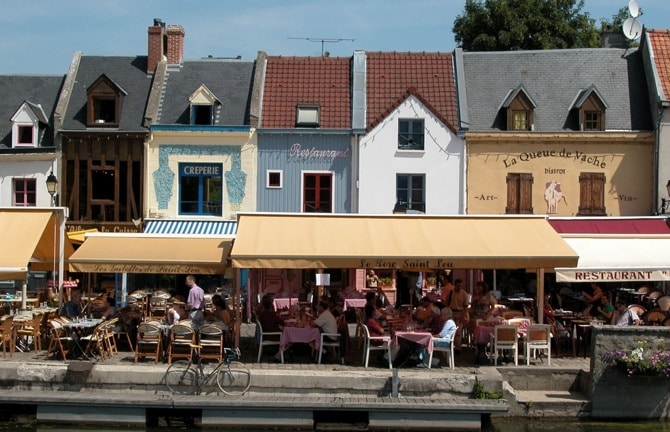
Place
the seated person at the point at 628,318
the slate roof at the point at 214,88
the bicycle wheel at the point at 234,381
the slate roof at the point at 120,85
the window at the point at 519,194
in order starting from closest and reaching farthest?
1. the bicycle wheel at the point at 234,381
2. the seated person at the point at 628,318
3. the window at the point at 519,194
4. the slate roof at the point at 214,88
5. the slate roof at the point at 120,85

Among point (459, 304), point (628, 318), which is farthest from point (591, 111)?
point (628, 318)

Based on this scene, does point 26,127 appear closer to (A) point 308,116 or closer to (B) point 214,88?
(B) point 214,88

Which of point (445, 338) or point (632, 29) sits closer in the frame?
point (445, 338)

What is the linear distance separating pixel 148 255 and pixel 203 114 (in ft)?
39.6

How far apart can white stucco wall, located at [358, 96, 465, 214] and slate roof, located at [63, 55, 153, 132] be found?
7.51 m

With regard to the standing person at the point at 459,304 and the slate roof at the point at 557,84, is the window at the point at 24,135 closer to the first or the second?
the slate roof at the point at 557,84

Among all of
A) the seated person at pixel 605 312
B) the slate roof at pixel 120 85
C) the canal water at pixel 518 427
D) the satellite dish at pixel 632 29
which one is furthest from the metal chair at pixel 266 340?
the satellite dish at pixel 632 29

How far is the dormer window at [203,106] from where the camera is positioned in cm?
3133

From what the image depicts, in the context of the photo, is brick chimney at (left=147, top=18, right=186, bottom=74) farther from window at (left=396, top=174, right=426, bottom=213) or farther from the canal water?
the canal water

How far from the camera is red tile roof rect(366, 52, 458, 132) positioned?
30859 millimetres

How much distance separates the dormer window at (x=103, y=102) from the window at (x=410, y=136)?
9469mm

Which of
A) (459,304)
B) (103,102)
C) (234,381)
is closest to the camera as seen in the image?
(234,381)

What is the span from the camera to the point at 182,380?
1734 centimetres

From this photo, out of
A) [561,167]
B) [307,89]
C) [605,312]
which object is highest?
[307,89]
